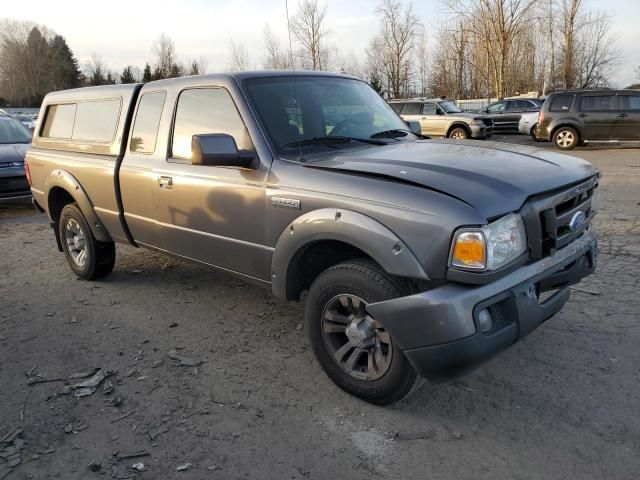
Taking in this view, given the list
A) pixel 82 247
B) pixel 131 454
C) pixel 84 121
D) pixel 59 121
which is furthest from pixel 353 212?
pixel 59 121

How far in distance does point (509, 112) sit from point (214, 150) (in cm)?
2053

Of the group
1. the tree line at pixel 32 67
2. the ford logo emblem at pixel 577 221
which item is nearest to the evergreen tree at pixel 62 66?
the tree line at pixel 32 67

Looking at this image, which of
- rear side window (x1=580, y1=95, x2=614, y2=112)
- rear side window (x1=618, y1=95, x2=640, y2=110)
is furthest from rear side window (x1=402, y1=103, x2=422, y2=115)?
rear side window (x1=618, y1=95, x2=640, y2=110)

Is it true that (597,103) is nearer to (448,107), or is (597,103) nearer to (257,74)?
(448,107)

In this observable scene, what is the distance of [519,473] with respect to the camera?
8.20ft

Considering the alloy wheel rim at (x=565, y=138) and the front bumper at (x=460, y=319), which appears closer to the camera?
the front bumper at (x=460, y=319)

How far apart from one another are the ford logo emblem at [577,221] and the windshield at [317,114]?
55.8 inches

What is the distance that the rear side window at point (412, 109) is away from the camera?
752 inches

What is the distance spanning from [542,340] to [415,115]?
53.3ft

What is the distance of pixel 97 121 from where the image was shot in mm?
4996

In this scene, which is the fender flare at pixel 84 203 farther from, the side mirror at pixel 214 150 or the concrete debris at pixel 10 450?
the concrete debris at pixel 10 450

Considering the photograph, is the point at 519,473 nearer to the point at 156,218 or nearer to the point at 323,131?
the point at 323,131

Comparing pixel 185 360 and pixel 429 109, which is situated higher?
pixel 429 109

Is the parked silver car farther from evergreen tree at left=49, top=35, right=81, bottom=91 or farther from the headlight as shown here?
evergreen tree at left=49, top=35, right=81, bottom=91
